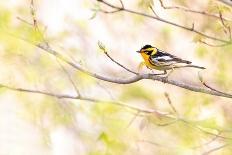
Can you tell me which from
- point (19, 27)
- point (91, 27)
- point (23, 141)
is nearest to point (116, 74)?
point (91, 27)

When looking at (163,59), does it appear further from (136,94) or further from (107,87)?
(107,87)

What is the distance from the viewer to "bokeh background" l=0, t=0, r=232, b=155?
2.26 metres

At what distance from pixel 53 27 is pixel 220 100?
163cm

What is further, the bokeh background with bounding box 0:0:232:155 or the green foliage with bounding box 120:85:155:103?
the green foliage with bounding box 120:85:155:103

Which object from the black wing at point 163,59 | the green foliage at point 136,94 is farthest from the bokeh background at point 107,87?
the black wing at point 163,59

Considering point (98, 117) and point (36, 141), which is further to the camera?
point (36, 141)

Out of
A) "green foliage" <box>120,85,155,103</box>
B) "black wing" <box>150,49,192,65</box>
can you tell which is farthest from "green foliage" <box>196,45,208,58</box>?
"black wing" <box>150,49,192,65</box>

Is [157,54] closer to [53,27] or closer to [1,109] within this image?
[53,27]

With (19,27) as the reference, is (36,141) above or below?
below

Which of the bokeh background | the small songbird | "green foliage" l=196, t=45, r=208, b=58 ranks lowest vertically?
the bokeh background

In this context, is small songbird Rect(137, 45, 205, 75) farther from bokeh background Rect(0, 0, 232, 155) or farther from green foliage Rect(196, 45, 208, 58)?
green foliage Rect(196, 45, 208, 58)

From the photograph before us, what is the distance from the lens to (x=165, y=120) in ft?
7.48

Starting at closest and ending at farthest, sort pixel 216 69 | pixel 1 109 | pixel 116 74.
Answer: pixel 216 69
pixel 116 74
pixel 1 109

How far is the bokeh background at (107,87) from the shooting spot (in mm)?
2258
